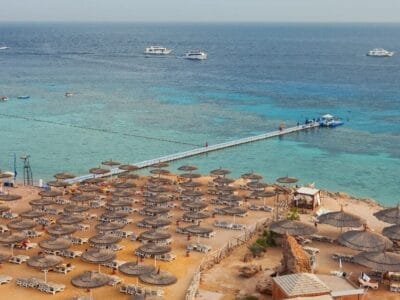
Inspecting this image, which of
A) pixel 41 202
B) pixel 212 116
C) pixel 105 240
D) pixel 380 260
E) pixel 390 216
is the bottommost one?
pixel 41 202

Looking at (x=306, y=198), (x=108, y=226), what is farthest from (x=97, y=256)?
(x=306, y=198)

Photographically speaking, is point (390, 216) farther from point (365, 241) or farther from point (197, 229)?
point (197, 229)

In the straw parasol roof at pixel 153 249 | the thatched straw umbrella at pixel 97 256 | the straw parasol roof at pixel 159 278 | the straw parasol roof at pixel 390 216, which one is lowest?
the straw parasol roof at pixel 159 278

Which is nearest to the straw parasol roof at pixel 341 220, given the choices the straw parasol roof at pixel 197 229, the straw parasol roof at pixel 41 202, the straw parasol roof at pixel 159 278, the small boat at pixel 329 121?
the straw parasol roof at pixel 197 229

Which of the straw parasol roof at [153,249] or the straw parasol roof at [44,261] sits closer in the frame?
the straw parasol roof at [44,261]

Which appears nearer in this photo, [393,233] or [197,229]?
[393,233]

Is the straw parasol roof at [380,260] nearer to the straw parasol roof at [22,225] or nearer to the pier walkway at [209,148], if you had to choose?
the straw parasol roof at [22,225]
